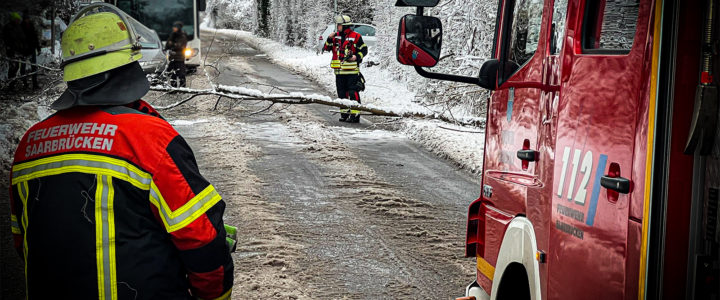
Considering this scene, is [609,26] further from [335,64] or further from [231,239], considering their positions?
[335,64]

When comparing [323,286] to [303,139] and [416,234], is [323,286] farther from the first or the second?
[303,139]

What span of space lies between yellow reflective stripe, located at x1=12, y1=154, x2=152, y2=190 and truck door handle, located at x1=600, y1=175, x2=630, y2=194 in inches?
54.2

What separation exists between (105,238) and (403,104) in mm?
14636

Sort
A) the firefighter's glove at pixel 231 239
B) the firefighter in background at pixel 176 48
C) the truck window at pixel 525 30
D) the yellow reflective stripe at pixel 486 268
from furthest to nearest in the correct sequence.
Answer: the firefighter in background at pixel 176 48 → the yellow reflective stripe at pixel 486 268 → the truck window at pixel 525 30 → the firefighter's glove at pixel 231 239

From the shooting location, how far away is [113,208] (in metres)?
2.23

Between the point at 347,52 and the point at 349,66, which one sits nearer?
the point at 349,66

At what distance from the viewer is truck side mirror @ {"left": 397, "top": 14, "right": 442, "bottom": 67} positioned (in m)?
3.41

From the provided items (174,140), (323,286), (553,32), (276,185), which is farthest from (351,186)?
(174,140)

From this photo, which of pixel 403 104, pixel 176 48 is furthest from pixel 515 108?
pixel 176 48

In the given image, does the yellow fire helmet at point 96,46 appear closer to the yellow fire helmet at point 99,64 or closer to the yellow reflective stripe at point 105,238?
the yellow fire helmet at point 99,64

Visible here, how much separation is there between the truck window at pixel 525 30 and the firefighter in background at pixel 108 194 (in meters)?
1.68

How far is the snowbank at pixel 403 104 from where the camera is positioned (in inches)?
423

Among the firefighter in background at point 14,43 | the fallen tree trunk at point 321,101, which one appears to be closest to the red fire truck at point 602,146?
the firefighter in background at point 14,43

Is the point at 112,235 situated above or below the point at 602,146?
below
